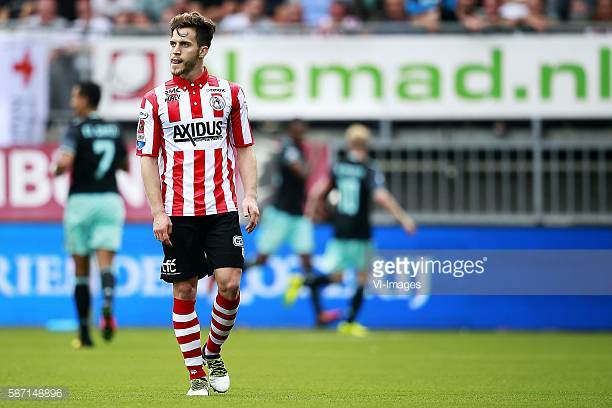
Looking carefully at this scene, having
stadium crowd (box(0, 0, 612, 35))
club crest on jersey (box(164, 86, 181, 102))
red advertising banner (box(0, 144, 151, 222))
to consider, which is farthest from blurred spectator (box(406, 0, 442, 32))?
club crest on jersey (box(164, 86, 181, 102))

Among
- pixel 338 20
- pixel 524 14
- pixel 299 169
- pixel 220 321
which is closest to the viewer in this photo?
pixel 220 321

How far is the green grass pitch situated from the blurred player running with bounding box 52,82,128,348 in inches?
25.3

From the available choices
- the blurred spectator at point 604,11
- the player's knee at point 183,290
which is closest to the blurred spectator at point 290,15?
the blurred spectator at point 604,11

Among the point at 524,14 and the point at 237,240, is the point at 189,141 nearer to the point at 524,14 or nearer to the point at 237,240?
the point at 237,240

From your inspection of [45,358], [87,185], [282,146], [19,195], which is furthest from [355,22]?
[45,358]

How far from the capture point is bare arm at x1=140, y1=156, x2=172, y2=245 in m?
8.01

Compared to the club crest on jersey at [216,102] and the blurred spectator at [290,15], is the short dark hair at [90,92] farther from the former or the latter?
the blurred spectator at [290,15]

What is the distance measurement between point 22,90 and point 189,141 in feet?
33.0

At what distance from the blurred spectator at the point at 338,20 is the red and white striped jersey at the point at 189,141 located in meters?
9.84

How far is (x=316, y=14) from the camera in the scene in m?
19.6

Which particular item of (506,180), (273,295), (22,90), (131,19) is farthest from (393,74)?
(22,90)

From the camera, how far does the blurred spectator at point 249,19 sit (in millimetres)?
18547

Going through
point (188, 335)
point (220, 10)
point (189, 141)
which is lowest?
point (188, 335)

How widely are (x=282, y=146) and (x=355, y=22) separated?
8.93 feet
